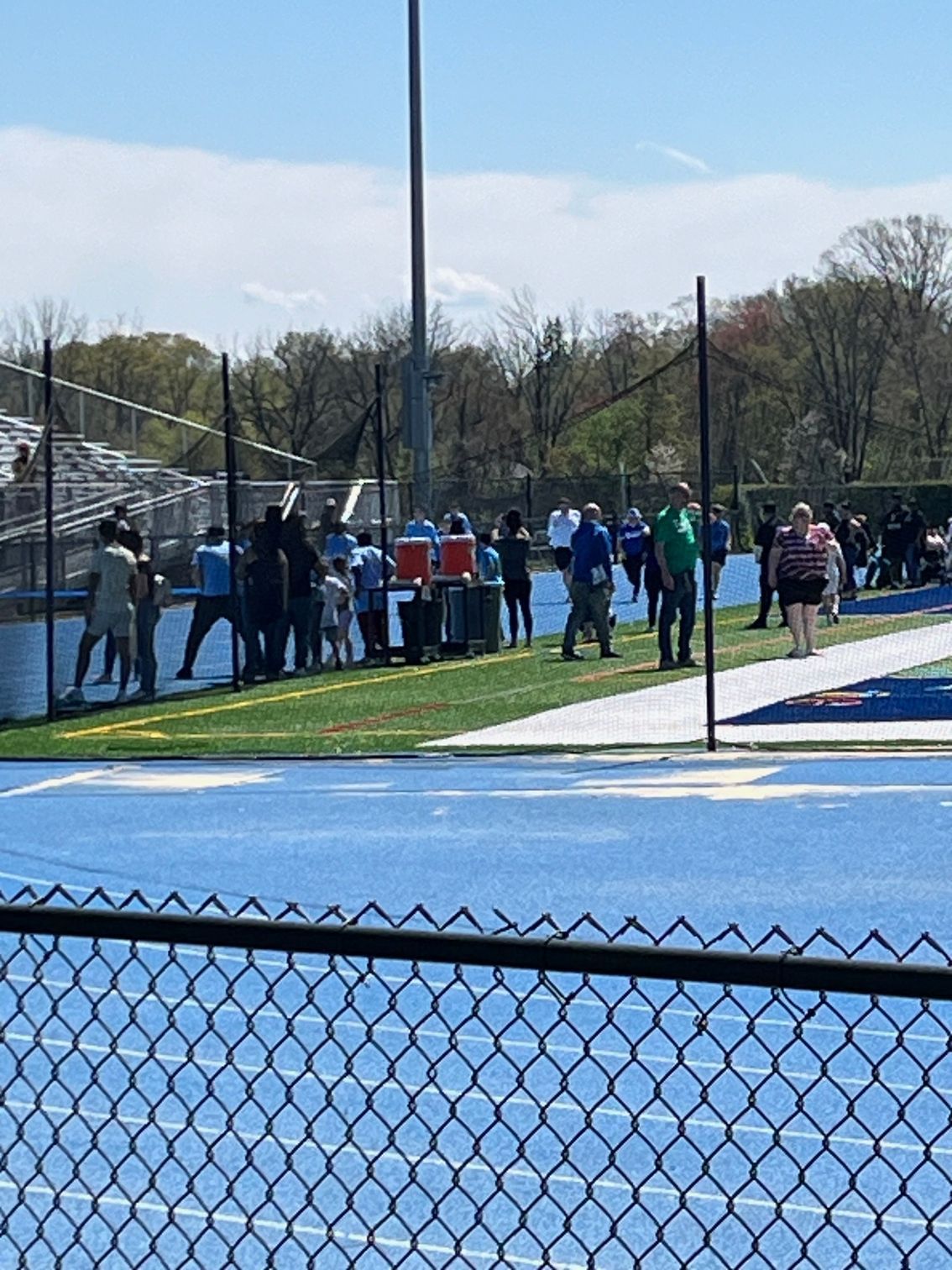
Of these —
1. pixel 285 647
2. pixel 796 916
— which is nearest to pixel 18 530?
pixel 285 647

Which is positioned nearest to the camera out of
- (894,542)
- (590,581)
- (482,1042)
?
(482,1042)

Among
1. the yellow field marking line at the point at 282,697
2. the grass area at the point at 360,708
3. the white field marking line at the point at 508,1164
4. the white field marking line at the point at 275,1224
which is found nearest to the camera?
the white field marking line at the point at 275,1224

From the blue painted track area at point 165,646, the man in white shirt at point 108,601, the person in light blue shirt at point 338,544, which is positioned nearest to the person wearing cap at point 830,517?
the blue painted track area at point 165,646

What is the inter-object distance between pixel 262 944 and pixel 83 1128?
13.4 feet

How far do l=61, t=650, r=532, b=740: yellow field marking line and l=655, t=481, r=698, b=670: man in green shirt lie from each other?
301cm

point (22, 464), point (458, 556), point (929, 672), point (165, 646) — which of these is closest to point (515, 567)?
point (458, 556)

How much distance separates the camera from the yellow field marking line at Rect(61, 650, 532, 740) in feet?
68.6

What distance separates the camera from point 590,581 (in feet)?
79.6

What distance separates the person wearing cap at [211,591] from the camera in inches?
944

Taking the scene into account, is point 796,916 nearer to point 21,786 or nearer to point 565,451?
point 21,786

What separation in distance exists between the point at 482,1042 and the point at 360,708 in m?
13.1

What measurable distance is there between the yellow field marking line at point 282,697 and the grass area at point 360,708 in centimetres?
2

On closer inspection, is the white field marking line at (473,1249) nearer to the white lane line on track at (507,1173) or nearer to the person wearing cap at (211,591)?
the white lane line on track at (507,1173)

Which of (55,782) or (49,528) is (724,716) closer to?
(55,782)
